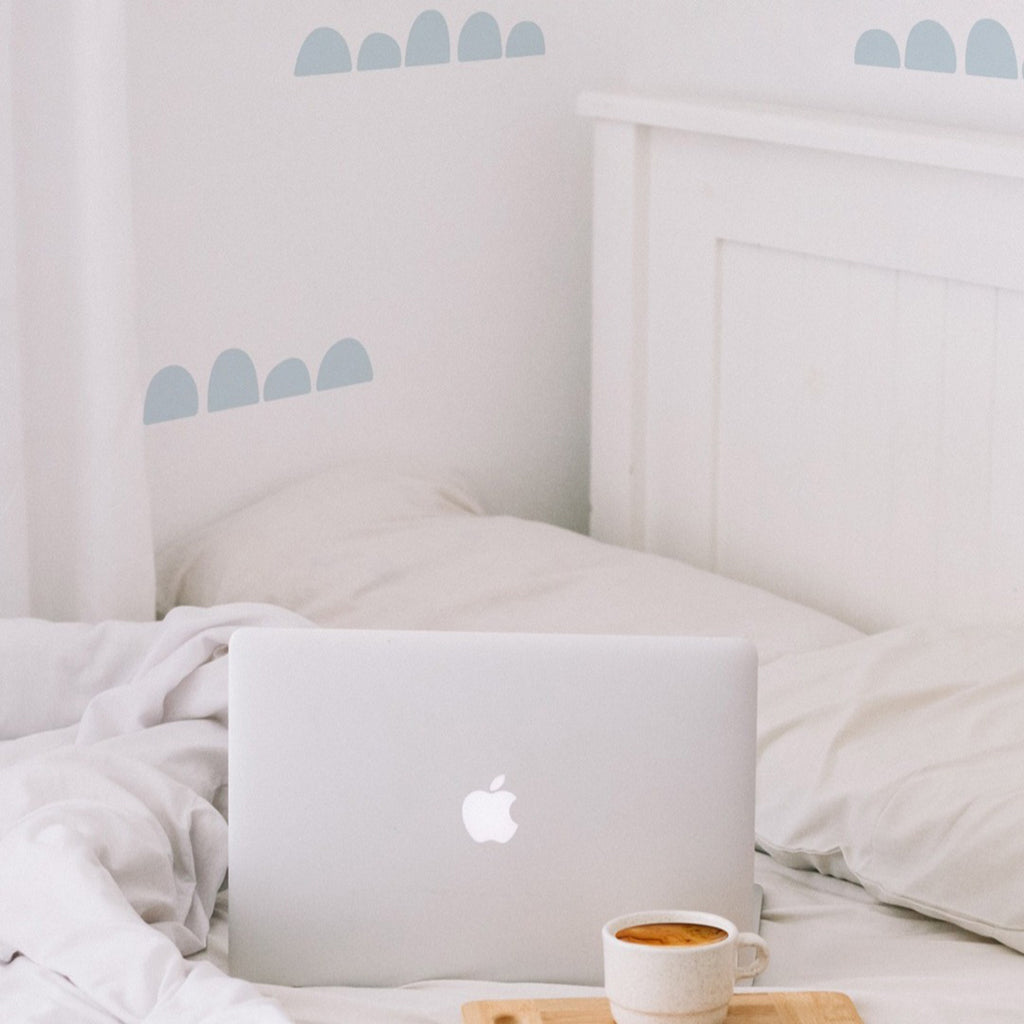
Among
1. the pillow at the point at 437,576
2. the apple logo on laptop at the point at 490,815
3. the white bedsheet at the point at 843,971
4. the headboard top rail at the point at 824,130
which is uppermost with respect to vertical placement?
the headboard top rail at the point at 824,130

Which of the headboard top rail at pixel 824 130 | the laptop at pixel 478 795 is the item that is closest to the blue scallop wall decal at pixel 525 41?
the headboard top rail at pixel 824 130

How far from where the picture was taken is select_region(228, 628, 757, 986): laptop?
1.08 m

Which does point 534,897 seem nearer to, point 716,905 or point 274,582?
point 716,905

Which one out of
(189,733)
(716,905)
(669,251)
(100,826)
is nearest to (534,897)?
(716,905)

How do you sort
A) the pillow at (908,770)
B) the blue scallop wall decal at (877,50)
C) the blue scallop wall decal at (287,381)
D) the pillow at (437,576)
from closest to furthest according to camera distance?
1. the pillow at (908,770)
2. the pillow at (437,576)
3. the blue scallop wall decal at (877,50)
4. the blue scallop wall decal at (287,381)

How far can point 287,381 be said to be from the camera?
2135mm

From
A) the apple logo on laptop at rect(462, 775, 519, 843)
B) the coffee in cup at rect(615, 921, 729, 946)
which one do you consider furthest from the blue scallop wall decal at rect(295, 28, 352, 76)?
the coffee in cup at rect(615, 921, 729, 946)

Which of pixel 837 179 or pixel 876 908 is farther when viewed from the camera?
pixel 837 179

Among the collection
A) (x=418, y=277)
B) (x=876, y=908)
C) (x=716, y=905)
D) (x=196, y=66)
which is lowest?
(x=876, y=908)

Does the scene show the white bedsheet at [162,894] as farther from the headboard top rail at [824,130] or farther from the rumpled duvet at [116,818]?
the headboard top rail at [824,130]

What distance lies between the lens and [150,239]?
6.49 feet

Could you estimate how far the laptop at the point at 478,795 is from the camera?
108 centimetres

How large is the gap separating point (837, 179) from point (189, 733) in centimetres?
94

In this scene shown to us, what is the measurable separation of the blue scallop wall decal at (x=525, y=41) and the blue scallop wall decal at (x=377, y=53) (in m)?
0.18
